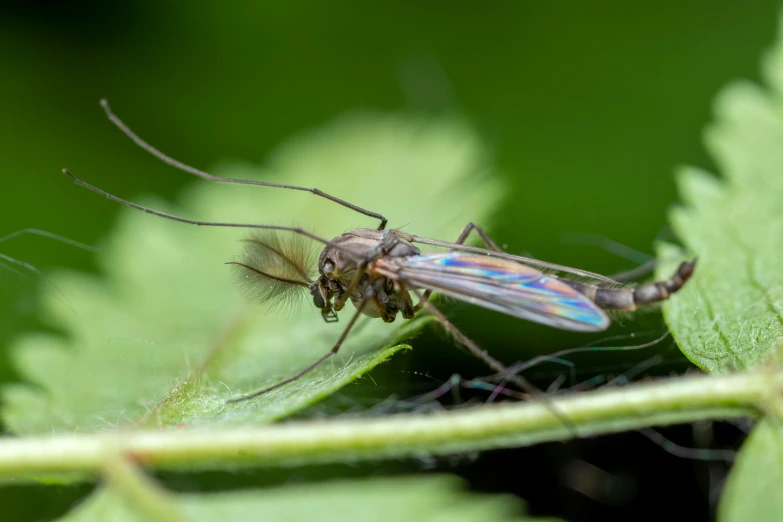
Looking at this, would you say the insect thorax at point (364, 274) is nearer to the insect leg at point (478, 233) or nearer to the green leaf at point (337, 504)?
the insect leg at point (478, 233)

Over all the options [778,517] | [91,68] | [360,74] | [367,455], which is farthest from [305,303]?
[91,68]

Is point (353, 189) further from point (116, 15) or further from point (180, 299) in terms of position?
point (116, 15)

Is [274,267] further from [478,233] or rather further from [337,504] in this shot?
[337,504]

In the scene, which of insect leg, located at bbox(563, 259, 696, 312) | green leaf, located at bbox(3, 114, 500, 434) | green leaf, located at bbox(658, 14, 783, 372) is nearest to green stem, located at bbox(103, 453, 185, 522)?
green leaf, located at bbox(3, 114, 500, 434)

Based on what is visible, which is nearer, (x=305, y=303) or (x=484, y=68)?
(x=305, y=303)

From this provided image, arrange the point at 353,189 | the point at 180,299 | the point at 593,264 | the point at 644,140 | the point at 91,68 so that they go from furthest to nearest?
the point at 91,68 → the point at 644,140 → the point at 593,264 → the point at 353,189 → the point at 180,299

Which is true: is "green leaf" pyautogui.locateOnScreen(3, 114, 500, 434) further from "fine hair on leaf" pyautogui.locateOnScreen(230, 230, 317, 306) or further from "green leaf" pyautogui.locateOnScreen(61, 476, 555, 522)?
"green leaf" pyautogui.locateOnScreen(61, 476, 555, 522)
